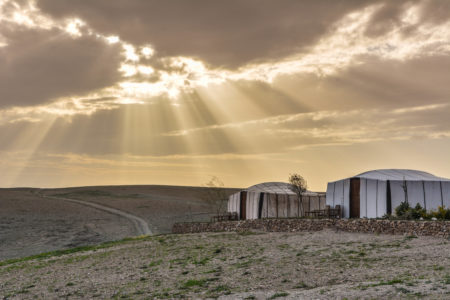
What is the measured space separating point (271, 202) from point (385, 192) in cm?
913

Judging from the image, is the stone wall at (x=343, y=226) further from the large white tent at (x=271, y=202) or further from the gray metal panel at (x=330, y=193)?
the gray metal panel at (x=330, y=193)

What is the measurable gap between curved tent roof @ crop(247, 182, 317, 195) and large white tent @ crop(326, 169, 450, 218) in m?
6.34

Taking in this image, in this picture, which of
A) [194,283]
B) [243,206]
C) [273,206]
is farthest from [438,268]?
[243,206]

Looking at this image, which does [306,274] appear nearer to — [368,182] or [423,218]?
[423,218]

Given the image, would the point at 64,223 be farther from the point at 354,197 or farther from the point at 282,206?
the point at 354,197

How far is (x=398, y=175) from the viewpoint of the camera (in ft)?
91.0

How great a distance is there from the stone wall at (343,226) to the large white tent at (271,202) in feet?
15.4

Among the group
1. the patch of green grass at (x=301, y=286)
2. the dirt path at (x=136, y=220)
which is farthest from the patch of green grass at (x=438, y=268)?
the dirt path at (x=136, y=220)

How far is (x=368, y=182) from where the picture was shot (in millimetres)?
27156

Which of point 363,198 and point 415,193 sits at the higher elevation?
point 415,193

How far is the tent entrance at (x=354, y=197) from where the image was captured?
27516 mm

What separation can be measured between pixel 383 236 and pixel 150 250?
11382 millimetres

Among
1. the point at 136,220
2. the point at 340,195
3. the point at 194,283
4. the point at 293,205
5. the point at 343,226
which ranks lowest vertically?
the point at 194,283

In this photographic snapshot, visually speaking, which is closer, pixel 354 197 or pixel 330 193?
pixel 354 197
